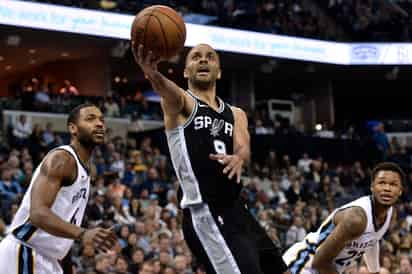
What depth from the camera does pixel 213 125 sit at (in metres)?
5.16

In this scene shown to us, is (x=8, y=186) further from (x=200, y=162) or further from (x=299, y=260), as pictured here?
(x=200, y=162)

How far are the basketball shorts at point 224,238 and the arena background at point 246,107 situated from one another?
15.4 feet

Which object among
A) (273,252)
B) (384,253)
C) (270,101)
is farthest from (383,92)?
(273,252)

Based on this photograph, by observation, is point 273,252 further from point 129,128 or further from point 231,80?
point 231,80

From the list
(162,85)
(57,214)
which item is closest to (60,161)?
(57,214)

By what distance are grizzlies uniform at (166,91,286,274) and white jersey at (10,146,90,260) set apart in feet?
2.41

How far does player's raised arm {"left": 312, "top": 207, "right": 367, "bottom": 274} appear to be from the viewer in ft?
19.6

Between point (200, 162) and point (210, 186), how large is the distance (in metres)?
0.16

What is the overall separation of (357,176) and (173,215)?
A: 8.10 m

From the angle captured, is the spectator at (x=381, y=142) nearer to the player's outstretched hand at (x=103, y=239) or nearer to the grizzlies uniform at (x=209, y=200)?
the grizzlies uniform at (x=209, y=200)

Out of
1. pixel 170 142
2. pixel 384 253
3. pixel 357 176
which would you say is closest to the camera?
pixel 170 142

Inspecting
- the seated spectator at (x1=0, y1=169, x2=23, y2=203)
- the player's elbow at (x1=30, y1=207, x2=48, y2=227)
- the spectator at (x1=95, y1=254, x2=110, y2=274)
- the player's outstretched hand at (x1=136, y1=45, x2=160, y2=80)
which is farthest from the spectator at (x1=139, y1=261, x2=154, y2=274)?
the player's outstretched hand at (x1=136, y1=45, x2=160, y2=80)

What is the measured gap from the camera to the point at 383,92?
2955cm

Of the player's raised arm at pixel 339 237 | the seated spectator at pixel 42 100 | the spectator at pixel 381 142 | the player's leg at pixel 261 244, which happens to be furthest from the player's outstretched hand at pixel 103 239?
the spectator at pixel 381 142
